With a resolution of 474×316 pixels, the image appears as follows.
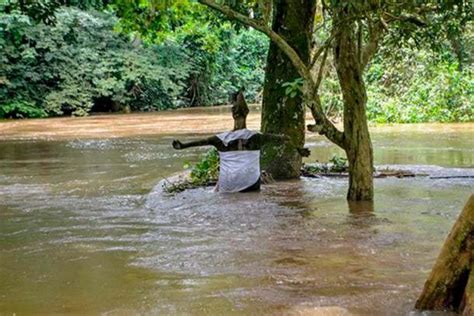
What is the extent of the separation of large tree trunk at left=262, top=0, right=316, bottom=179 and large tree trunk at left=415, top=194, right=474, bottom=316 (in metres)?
7.10

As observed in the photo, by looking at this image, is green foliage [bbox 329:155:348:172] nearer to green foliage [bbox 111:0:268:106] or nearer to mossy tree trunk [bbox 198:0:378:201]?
A: mossy tree trunk [bbox 198:0:378:201]

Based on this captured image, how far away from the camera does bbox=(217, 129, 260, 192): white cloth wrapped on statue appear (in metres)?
10.1

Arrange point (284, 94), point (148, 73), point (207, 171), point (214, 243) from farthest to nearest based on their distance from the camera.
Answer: point (148, 73), point (207, 171), point (284, 94), point (214, 243)

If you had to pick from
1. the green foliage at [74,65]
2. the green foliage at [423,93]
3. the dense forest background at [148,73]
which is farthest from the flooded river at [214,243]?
the green foliage at [74,65]

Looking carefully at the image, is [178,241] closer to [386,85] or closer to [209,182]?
[209,182]

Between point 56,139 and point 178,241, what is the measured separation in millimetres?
15231

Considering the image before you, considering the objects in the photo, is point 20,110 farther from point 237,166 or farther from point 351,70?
point 351,70

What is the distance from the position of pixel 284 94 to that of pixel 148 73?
24.5 m

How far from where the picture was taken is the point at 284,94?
11.4 m

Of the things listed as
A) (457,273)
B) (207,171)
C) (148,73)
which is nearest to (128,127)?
(148,73)

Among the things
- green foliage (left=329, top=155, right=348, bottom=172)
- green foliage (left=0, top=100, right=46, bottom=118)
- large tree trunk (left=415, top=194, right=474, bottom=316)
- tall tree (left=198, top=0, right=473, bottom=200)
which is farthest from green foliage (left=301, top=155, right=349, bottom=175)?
green foliage (left=0, top=100, right=46, bottom=118)

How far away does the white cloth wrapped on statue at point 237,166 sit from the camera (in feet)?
33.0

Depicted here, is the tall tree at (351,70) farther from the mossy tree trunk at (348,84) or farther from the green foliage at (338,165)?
the green foliage at (338,165)

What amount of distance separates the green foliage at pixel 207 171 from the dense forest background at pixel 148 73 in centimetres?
813
